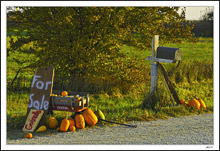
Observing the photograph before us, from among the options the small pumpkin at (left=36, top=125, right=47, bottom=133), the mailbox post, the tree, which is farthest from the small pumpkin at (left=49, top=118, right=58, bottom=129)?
the mailbox post

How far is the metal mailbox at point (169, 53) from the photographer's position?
799cm

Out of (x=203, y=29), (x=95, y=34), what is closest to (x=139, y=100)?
(x=95, y=34)

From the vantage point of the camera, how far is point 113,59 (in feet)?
32.2

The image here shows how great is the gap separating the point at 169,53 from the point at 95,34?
2773mm

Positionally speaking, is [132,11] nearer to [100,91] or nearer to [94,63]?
[94,63]

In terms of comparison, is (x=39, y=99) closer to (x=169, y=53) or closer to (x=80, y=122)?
(x=80, y=122)

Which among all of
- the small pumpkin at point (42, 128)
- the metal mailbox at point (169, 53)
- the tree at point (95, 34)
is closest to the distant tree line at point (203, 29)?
the tree at point (95, 34)

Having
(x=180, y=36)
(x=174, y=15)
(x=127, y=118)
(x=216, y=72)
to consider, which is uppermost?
(x=174, y=15)

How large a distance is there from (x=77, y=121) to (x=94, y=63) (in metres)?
3.09

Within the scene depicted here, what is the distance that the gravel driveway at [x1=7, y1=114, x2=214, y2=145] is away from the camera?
5.98m

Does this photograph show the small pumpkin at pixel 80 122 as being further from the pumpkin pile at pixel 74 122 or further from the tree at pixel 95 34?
the tree at pixel 95 34

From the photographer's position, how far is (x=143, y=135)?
639 centimetres

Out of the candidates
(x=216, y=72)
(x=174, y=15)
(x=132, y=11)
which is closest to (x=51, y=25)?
(x=132, y=11)

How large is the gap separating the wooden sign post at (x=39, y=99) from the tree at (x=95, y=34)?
7.08 ft
